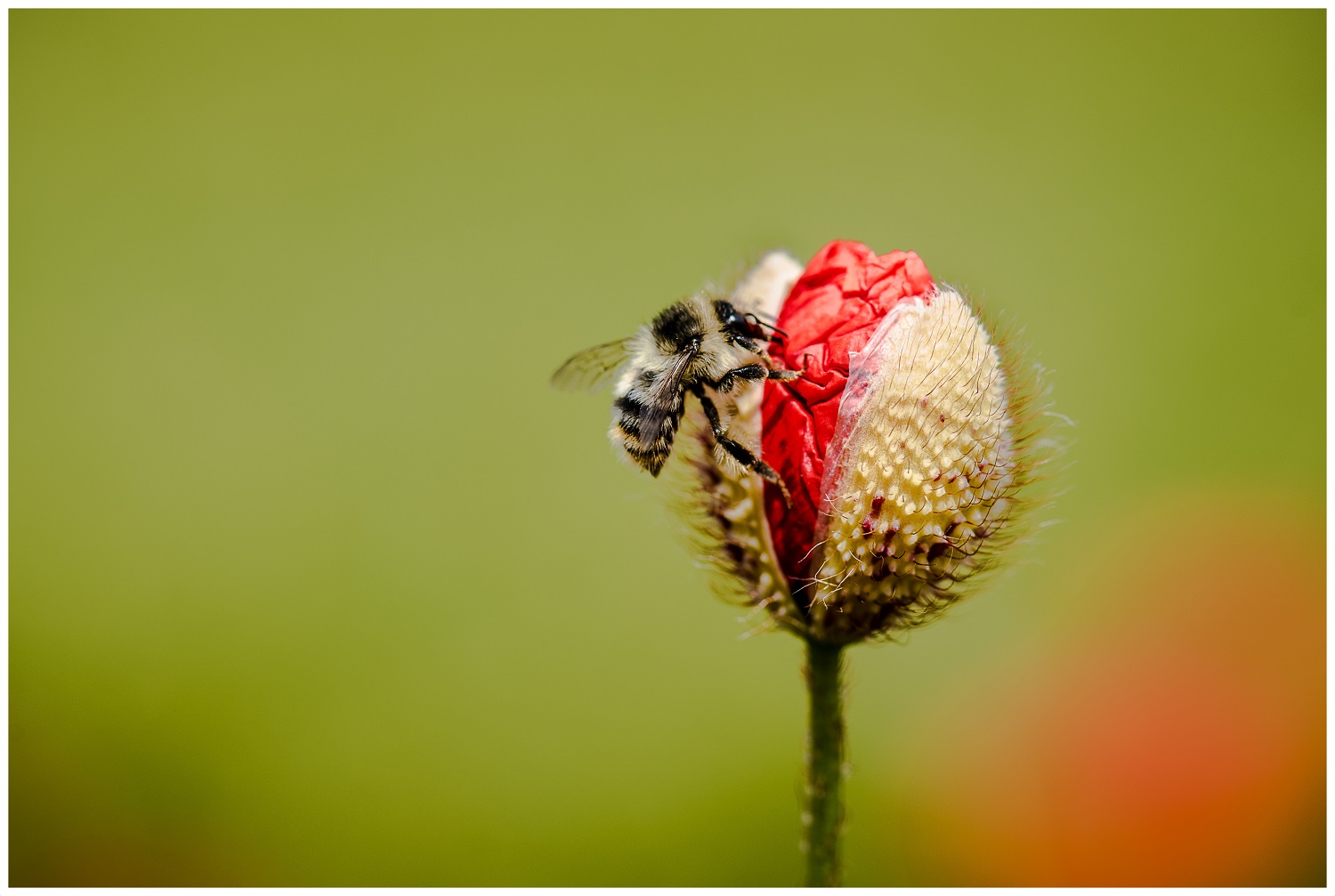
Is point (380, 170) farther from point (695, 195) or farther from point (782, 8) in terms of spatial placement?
point (782, 8)

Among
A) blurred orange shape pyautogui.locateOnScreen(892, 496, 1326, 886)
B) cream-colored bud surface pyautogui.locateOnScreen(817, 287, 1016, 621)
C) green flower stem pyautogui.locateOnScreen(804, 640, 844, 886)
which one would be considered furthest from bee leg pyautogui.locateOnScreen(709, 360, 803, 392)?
blurred orange shape pyautogui.locateOnScreen(892, 496, 1326, 886)

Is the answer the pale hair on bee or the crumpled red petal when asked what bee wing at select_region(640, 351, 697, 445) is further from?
the crumpled red petal

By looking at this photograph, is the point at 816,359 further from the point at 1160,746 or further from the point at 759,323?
the point at 1160,746

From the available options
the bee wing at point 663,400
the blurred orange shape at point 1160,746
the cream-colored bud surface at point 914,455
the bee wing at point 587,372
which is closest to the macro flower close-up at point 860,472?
the cream-colored bud surface at point 914,455

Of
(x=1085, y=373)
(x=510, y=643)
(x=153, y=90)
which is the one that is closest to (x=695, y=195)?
(x=1085, y=373)

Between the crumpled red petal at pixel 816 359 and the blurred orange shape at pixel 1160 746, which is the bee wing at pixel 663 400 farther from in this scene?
the blurred orange shape at pixel 1160 746

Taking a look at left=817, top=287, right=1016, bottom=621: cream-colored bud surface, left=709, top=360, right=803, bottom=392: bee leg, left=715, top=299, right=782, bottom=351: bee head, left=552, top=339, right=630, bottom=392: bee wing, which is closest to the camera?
left=817, top=287, right=1016, bottom=621: cream-colored bud surface
